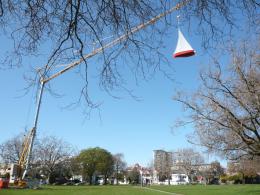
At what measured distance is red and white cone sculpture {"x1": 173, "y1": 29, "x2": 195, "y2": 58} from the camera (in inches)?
244

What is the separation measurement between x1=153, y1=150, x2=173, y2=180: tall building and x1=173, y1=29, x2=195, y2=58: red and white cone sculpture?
123 meters

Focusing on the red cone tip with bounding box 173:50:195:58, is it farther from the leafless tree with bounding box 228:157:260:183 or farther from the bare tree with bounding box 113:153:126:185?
the bare tree with bounding box 113:153:126:185

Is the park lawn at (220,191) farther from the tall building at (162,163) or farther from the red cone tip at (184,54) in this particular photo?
the tall building at (162,163)

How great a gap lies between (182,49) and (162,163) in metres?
131

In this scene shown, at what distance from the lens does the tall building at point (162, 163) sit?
129137 millimetres

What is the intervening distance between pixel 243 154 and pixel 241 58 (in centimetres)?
662

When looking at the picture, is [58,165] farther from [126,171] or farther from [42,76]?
[42,76]

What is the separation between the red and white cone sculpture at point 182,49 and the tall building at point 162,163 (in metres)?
123

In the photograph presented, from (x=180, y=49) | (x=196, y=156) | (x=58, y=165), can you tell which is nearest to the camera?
(x=180, y=49)

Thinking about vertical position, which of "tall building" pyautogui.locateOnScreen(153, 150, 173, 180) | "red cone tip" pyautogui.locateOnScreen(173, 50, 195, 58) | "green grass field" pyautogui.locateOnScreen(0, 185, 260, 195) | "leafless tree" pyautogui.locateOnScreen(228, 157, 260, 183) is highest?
"tall building" pyautogui.locateOnScreen(153, 150, 173, 180)

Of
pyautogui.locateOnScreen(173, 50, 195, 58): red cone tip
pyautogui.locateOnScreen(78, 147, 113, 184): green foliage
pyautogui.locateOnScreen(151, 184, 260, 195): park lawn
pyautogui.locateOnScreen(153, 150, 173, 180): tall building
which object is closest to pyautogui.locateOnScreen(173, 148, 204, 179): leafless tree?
pyautogui.locateOnScreen(153, 150, 173, 180): tall building

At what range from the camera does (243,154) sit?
2284 centimetres

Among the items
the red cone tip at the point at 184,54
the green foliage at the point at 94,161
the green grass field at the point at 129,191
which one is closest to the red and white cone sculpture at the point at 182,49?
the red cone tip at the point at 184,54

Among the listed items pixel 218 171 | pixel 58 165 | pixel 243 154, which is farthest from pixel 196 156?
pixel 243 154
